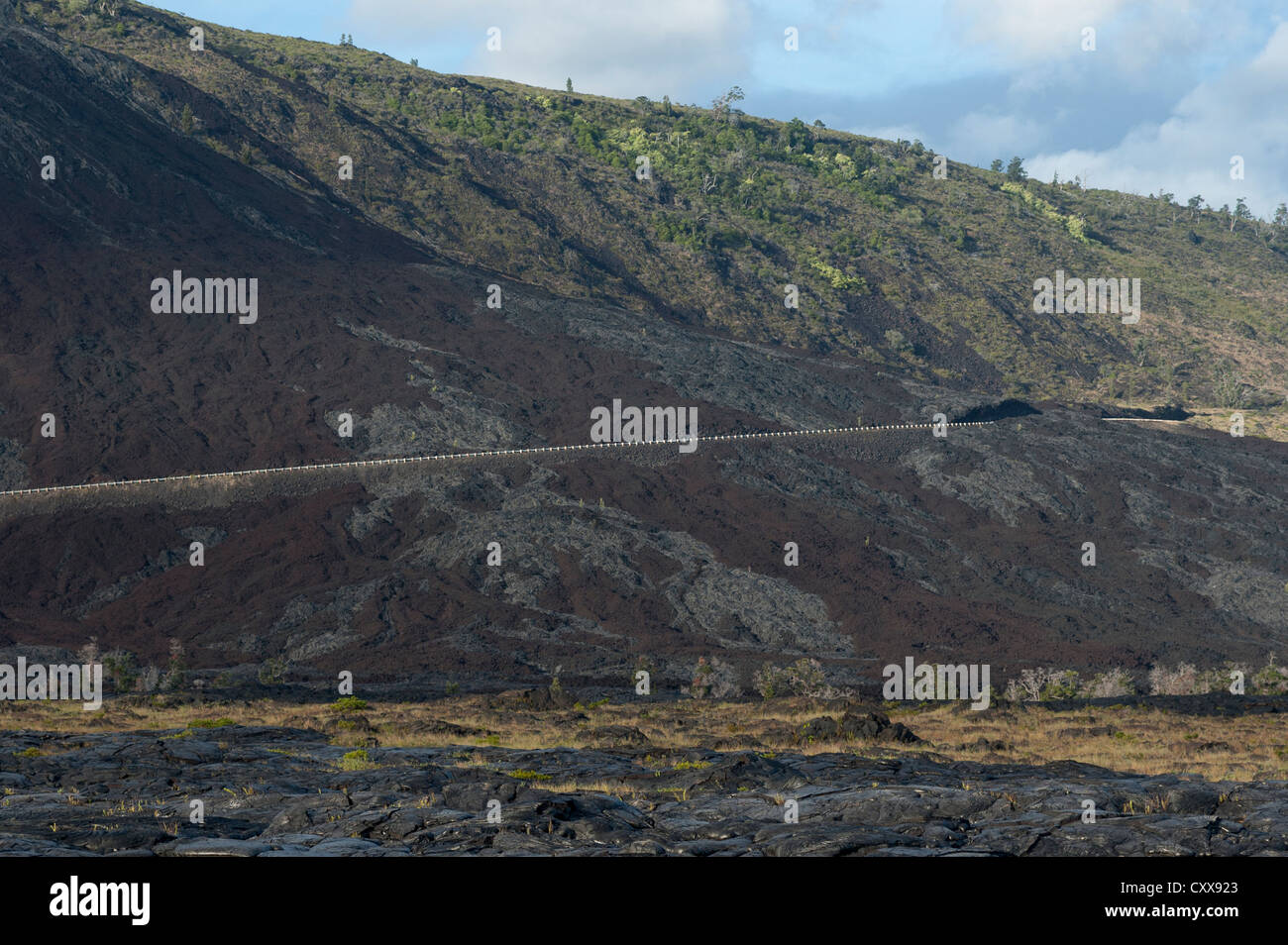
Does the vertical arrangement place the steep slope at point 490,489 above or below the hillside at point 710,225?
below

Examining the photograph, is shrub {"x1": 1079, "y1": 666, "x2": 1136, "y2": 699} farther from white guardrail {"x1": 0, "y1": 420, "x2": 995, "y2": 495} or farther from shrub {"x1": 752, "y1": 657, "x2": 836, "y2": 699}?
white guardrail {"x1": 0, "y1": 420, "x2": 995, "y2": 495}

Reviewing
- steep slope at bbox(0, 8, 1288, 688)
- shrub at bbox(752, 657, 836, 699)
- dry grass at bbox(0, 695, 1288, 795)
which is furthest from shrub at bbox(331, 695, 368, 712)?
shrub at bbox(752, 657, 836, 699)

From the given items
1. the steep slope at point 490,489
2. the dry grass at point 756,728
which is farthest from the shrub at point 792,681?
the dry grass at point 756,728

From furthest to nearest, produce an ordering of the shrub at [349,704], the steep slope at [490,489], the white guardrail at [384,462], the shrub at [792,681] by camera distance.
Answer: the white guardrail at [384,462]
the steep slope at [490,489]
the shrub at [792,681]
the shrub at [349,704]

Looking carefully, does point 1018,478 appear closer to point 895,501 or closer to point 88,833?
point 895,501

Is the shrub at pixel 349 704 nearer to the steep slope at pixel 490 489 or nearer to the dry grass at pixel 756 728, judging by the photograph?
the dry grass at pixel 756 728

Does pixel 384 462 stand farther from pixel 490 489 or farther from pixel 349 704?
pixel 349 704
